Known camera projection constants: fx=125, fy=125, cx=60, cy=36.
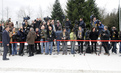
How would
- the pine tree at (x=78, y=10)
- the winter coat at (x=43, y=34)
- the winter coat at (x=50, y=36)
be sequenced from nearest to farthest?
the winter coat at (x=50, y=36) → the winter coat at (x=43, y=34) → the pine tree at (x=78, y=10)

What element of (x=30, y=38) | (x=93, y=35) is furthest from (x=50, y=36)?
(x=93, y=35)

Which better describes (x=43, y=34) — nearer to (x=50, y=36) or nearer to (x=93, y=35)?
(x=50, y=36)

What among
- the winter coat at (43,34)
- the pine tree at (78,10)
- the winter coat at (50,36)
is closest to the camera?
the winter coat at (50,36)

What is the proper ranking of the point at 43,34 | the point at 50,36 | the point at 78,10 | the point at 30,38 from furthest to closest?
1. the point at 78,10
2. the point at 43,34
3. the point at 50,36
4. the point at 30,38

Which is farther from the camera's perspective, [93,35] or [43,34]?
[43,34]

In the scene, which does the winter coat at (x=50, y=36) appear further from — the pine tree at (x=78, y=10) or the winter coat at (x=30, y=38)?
the pine tree at (x=78, y=10)

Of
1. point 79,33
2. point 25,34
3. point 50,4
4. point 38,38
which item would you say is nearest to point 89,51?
point 79,33

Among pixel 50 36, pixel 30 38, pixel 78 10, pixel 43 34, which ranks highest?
pixel 78 10

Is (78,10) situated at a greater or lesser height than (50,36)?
greater

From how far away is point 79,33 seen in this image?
30.8 ft

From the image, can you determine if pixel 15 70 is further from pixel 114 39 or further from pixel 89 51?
pixel 114 39

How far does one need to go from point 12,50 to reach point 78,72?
584 cm

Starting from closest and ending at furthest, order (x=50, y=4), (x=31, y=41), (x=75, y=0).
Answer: (x=31, y=41)
(x=75, y=0)
(x=50, y=4)

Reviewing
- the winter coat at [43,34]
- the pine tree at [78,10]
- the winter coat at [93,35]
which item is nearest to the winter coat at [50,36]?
the winter coat at [43,34]
